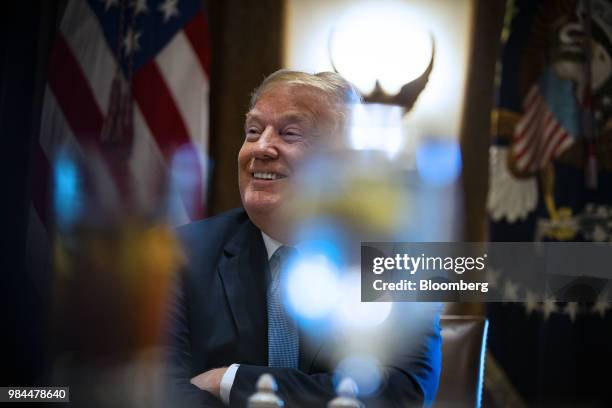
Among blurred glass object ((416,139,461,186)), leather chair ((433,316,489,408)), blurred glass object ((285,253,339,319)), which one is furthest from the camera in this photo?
blurred glass object ((416,139,461,186))

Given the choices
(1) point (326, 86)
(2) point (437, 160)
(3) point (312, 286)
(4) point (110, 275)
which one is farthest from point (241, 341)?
(2) point (437, 160)

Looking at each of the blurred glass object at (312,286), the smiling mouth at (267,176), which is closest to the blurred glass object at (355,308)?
the blurred glass object at (312,286)

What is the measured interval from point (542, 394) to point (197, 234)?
45.5 inches

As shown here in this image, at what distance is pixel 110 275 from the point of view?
168cm

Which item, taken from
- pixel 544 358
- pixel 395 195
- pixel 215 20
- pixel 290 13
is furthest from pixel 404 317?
pixel 215 20

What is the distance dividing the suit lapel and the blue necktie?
0.5 inches

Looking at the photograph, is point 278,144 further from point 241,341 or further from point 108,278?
point 108,278

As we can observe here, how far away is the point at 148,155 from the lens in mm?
1848

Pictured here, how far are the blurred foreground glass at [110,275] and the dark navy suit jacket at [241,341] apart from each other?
0.33 feet

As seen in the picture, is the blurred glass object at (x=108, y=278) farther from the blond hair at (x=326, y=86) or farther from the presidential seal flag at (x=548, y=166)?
the presidential seal flag at (x=548, y=166)

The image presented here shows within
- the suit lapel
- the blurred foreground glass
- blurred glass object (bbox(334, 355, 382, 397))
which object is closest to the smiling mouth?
the suit lapel

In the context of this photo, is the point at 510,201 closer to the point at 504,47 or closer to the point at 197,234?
the point at 504,47

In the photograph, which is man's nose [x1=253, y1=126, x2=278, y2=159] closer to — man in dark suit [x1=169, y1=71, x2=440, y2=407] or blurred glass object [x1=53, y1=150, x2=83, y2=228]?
man in dark suit [x1=169, y1=71, x2=440, y2=407]

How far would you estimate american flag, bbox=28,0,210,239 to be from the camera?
1787mm
